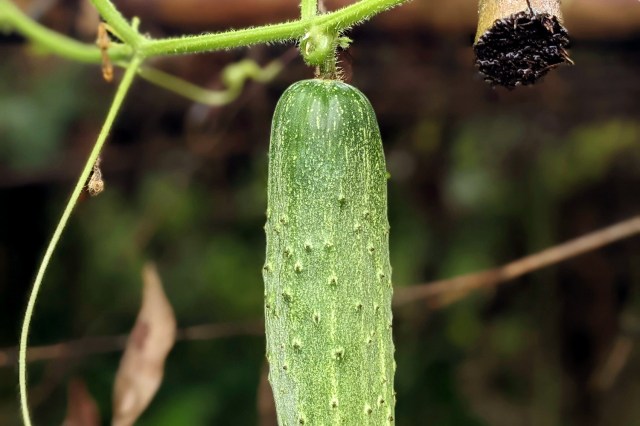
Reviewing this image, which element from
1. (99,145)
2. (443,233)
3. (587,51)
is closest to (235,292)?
(443,233)

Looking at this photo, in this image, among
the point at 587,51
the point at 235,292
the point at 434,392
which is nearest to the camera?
the point at 587,51

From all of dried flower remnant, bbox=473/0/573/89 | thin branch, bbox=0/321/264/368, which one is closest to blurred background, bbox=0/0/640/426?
thin branch, bbox=0/321/264/368

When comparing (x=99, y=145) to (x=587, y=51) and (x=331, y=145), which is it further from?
(x=587, y=51)

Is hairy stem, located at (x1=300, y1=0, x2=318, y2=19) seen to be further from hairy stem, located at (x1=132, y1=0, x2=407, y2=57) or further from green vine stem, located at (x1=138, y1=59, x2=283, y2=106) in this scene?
green vine stem, located at (x1=138, y1=59, x2=283, y2=106)

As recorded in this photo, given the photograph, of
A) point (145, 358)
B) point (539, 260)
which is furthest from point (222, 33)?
point (539, 260)

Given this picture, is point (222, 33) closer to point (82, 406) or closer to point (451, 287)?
point (82, 406)

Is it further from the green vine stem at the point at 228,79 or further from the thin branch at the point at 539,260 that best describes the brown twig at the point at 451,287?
the green vine stem at the point at 228,79
